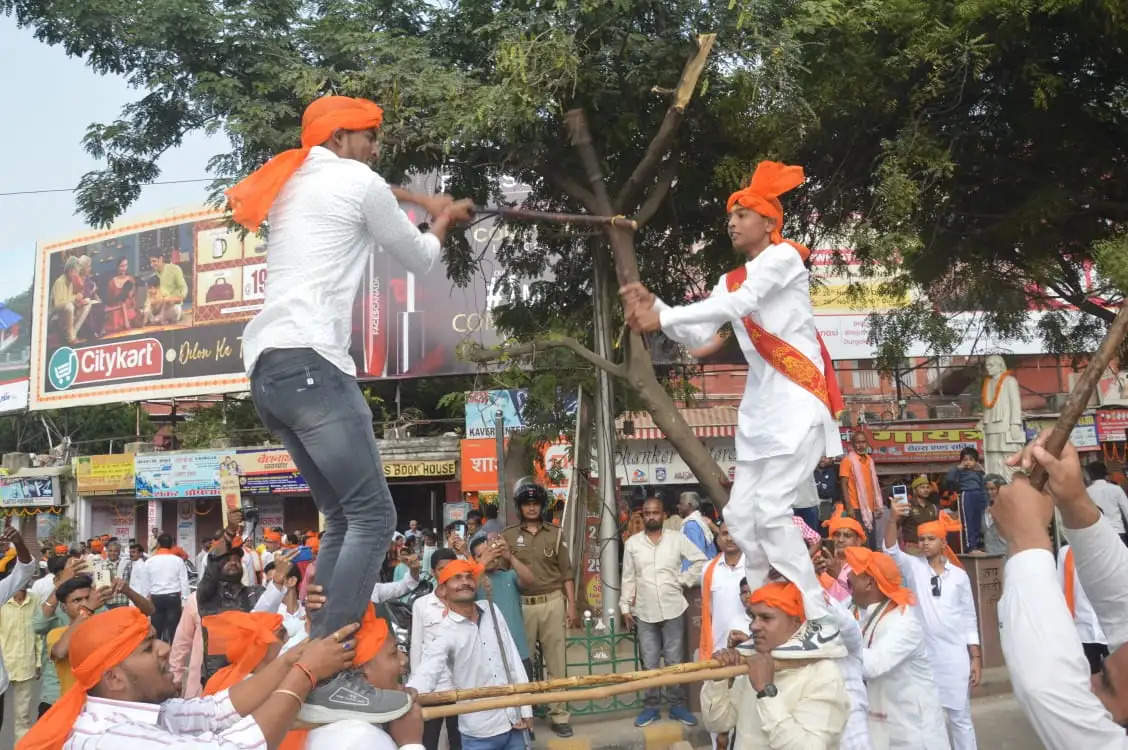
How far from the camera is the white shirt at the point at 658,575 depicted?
8508 millimetres

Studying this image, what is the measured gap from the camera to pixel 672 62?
8.92 m

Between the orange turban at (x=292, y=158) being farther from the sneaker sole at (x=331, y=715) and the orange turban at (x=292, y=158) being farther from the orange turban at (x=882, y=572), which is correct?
the orange turban at (x=882, y=572)

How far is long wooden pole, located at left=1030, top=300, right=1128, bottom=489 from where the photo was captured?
2090mm

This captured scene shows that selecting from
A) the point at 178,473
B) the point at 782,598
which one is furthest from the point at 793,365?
the point at 178,473

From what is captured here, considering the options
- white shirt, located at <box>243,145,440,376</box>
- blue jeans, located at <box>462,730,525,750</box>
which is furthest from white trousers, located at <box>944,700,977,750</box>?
white shirt, located at <box>243,145,440,376</box>

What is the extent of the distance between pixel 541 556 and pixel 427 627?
2327mm

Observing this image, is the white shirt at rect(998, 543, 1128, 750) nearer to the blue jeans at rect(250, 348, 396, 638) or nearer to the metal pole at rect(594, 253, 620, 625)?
the blue jeans at rect(250, 348, 396, 638)

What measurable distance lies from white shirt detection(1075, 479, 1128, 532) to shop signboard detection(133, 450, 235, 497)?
21.8 meters

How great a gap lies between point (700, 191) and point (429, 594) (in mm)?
6049

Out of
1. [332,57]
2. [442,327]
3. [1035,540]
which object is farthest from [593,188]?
[442,327]

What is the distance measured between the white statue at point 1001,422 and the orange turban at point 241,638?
32.0 ft

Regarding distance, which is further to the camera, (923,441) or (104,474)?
(104,474)

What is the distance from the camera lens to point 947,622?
6770 millimetres

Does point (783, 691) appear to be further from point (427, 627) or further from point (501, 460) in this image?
point (501, 460)
